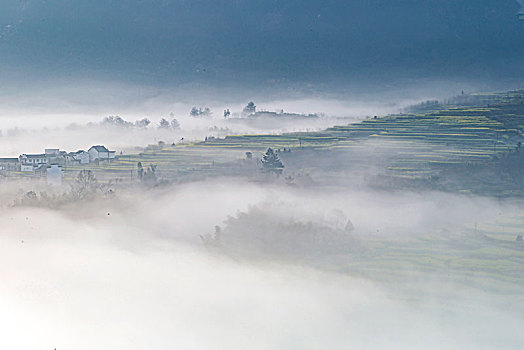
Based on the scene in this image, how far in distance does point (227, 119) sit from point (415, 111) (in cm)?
848

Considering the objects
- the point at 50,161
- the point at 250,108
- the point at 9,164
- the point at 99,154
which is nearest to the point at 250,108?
the point at 250,108

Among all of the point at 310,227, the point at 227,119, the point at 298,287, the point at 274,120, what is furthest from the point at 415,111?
the point at 298,287

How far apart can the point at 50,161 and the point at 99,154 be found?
1878mm

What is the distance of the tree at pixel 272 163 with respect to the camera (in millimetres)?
25094

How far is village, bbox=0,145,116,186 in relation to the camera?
26234 mm

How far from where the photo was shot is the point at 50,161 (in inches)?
1065

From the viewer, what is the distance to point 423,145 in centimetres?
2777

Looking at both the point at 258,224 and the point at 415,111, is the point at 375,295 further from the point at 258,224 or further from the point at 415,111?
the point at 415,111

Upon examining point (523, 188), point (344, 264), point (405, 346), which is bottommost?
point (405, 346)

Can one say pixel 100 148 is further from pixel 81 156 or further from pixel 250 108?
pixel 250 108

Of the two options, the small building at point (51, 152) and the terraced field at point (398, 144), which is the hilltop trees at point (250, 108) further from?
the small building at point (51, 152)

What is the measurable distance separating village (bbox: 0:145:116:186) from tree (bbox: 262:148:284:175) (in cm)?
622

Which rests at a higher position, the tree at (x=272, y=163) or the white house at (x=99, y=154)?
the white house at (x=99, y=154)

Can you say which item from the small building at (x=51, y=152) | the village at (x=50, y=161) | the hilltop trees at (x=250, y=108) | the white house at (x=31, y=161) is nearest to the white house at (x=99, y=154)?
the village at (x=50, y=161)
